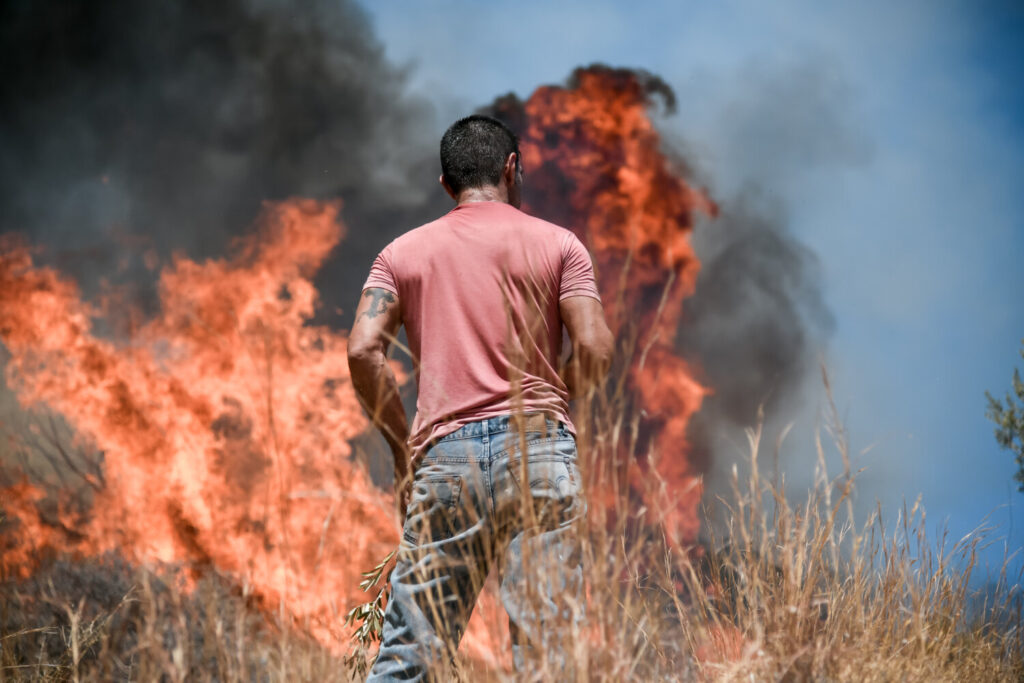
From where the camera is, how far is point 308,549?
Answer: 7.76 m

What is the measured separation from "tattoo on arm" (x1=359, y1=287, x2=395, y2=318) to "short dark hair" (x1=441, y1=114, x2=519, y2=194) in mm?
475

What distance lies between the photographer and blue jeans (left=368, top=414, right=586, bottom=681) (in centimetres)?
185

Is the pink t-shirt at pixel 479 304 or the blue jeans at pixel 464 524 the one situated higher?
the pink t-shirt at pixel 479 304

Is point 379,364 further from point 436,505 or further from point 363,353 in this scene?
point 436,505

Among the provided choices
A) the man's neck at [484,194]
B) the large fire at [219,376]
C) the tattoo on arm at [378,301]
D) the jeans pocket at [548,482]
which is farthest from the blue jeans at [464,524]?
the large fire at [219,376]

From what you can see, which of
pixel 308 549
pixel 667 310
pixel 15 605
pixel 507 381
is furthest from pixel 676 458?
pixel 507 381

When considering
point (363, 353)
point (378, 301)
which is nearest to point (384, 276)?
point (378, 301)

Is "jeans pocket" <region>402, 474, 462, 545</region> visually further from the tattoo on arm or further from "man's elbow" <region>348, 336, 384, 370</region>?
the tattoo on arm

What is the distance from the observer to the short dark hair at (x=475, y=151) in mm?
2365

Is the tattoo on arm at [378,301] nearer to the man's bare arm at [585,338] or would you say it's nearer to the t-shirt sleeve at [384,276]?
the t-shirt sleeve at [384,276]

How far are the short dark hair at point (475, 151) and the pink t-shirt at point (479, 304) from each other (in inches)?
5.7

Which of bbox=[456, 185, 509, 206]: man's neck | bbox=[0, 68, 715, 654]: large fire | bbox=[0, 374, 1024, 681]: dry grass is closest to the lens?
bbox=[0, 374, 1024, 681]: dry grass

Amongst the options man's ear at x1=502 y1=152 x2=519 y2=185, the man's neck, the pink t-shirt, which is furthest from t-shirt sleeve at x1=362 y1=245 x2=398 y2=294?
man's ear at x1=502 y1=152 x2=519 y2=185

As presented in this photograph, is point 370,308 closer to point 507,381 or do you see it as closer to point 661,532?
point 507,381
